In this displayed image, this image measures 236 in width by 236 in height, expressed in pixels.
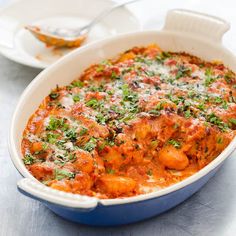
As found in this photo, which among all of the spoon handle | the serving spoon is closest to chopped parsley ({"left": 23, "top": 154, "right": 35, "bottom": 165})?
the serving spoon

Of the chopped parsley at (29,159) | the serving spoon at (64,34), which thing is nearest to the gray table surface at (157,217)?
the chopped parsley at (29,159)

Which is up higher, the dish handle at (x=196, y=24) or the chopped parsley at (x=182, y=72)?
the dish handle at (x=196, y=24)

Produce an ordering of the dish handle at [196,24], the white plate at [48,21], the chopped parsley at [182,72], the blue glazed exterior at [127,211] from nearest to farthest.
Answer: the blue glazed exterior at [127,211] < the chopped parsley at [182,72] < the dish handle at [196,24] < the white plate at [48,21]

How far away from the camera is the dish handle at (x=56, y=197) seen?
8.05 ft

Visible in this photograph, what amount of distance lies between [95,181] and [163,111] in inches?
25.5

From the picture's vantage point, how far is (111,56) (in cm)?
394

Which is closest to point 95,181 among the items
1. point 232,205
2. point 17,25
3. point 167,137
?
point 167,137

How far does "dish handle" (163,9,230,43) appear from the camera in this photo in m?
3.77

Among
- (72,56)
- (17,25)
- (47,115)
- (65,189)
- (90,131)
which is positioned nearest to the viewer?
(65,189)

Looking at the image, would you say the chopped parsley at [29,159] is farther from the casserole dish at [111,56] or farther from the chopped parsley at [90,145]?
the chopped parsley at [90,145]

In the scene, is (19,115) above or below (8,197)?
above

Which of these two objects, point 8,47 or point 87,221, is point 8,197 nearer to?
point 87,221

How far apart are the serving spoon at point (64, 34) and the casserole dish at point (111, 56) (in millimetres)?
768

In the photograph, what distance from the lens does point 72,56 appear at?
3754mm
